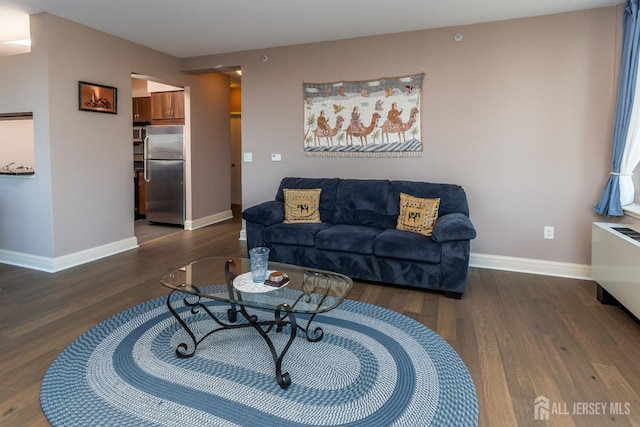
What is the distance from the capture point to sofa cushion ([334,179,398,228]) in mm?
3797

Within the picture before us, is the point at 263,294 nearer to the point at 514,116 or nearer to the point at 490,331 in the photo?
the point at 490,331

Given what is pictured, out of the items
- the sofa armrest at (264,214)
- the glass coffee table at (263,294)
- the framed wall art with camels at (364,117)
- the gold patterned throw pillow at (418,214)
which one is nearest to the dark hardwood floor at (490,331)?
the gold patterned throw pillow at (418,214)

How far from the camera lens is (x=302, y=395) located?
178 cm

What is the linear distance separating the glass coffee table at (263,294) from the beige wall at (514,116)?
221 centimetres

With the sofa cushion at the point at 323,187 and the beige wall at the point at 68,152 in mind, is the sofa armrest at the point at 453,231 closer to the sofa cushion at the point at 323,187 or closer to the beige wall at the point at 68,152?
the sofa cushion at the point at 323,187

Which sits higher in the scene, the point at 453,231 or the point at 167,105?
the point at 167,105

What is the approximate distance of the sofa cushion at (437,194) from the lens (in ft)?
11.7

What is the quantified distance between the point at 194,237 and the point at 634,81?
4985 millimetres

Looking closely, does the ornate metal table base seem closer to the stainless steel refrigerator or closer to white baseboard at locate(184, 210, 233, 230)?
white baseboard at locate(184, 210, 233, 230)

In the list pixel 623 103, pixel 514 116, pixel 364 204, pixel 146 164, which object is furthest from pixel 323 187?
pixel 146 164

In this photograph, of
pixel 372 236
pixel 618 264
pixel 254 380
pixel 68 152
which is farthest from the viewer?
pixel 68 152

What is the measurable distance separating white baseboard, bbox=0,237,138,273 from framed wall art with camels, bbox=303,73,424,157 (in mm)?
2556

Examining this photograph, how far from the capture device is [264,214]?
3.73 metres

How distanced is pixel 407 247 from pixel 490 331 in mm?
926
